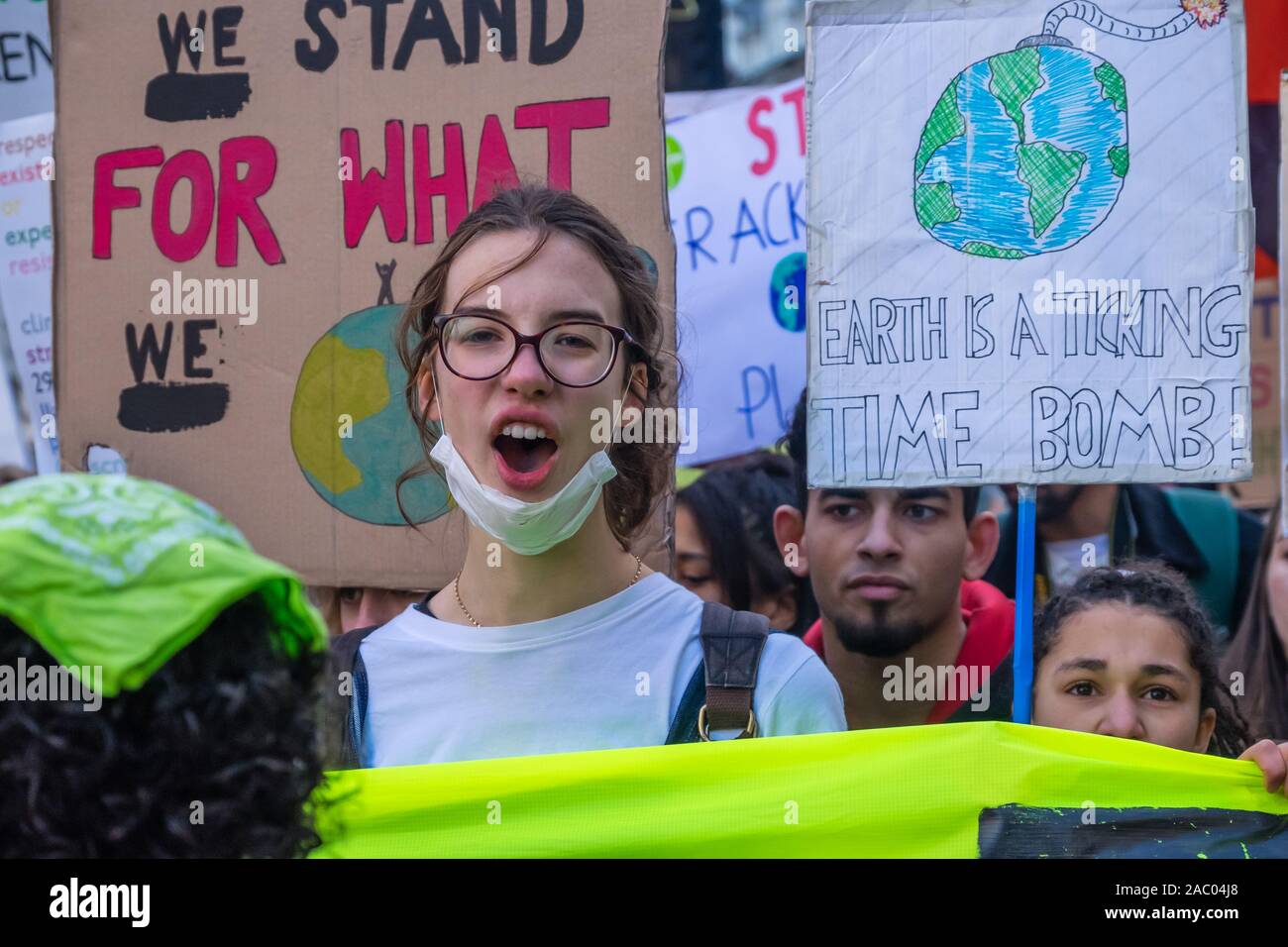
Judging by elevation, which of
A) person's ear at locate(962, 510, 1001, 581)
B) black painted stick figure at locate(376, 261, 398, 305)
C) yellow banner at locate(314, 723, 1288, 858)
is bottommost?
yellow banner at locate(314, 723, 1288, 858)

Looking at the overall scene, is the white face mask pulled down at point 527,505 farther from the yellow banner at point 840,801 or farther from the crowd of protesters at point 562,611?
the yellow banner at point 840,801

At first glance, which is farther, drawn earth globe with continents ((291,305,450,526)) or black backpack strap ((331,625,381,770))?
drawn earth globe with continents ((291,305,450,526))

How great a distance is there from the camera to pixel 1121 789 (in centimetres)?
263

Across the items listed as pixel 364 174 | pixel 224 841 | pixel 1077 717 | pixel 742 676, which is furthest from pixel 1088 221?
pixel 224 841

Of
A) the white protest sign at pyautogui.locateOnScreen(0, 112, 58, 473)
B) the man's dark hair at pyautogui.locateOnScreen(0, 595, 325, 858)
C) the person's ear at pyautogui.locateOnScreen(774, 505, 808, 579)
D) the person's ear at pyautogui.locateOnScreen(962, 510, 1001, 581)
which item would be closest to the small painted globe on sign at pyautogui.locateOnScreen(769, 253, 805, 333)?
the person's ear at pyautogui.locateOnScreen(774, 505, 808, 579)

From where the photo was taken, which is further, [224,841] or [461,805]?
[461,805]

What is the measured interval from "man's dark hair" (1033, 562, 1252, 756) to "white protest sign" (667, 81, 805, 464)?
939 mm

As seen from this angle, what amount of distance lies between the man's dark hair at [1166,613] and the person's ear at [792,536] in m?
0.57

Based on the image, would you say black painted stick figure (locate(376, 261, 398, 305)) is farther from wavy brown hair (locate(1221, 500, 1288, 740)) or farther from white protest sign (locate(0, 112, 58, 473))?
wavy brown hair (locate(1221, 500, 1288, 740))

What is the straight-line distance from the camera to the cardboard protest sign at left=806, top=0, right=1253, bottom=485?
293 centimetres

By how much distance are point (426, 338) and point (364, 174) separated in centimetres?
58

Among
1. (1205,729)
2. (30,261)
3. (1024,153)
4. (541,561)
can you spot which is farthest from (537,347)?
(30,261)
